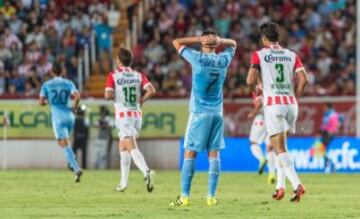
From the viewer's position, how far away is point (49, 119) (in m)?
36.3

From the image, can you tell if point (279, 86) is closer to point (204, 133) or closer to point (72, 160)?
point (204, 133)

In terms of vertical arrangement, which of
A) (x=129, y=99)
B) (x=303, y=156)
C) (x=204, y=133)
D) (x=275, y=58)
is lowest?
(x=303, y=156)

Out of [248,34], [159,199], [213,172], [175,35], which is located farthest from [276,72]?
[175,35]

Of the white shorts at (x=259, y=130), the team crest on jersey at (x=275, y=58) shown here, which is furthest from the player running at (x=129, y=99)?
the white shorts at (x=259, y=130)

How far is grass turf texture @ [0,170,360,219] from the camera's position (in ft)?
54.8

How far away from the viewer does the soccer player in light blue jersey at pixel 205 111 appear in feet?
59.6

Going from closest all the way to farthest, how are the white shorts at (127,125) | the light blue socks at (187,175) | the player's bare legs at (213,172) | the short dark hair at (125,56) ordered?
the light blue socks at (187,175), the player's bare legs at (213,172), the short dark hair at (125,56), the white shorts at (127,125)

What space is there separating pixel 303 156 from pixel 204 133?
16.5 m

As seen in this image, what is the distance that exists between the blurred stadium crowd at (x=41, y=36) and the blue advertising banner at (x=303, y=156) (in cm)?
583

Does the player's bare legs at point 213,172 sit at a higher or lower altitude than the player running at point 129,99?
lower

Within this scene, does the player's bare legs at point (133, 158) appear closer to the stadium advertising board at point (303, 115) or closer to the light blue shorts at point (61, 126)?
the light blue shorts at point (61, 126)

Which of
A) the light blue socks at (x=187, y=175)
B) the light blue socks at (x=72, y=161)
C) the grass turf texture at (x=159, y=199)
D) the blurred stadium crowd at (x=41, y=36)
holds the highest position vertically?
the blurred stadium crowd at (x=41, y=36)

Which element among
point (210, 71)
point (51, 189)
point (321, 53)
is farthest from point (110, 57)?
point (210, 71)

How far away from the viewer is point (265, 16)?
4000 centimetres
